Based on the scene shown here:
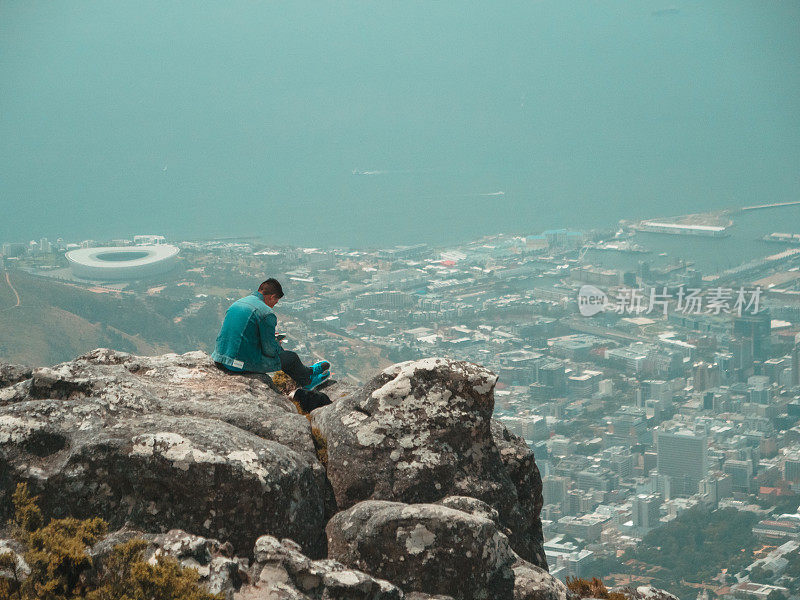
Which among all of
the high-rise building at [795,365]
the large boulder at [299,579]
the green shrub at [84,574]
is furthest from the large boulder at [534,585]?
the high-rise building at [795,365]

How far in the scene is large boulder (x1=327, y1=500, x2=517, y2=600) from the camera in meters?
4.15

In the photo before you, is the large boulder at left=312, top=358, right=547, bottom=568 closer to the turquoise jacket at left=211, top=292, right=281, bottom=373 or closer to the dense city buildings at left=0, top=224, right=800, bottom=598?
the turquoise jacket at left=211, top=292, right=281, bottom=373

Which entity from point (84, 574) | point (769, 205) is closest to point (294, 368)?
point (84, 574)

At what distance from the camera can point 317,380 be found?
670 cm

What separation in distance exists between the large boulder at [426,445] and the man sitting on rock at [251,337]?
0.84 meters

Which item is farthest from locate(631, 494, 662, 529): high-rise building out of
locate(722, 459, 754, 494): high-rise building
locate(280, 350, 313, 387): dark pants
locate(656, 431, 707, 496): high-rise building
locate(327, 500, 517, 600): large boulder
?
locate(327, 500, 517, 600): large boulder

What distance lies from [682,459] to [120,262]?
57.0m

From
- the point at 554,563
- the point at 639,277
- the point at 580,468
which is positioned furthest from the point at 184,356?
the point at 639,277

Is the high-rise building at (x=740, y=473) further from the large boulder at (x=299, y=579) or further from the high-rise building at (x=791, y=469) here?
the large boulder at (x=299, y=579)

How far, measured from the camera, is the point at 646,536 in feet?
105

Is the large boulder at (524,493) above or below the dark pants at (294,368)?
below

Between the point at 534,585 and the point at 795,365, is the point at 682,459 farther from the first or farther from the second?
the point at 534,585

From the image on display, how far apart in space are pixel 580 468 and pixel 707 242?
246ft

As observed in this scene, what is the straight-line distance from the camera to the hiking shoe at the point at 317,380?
653cm
